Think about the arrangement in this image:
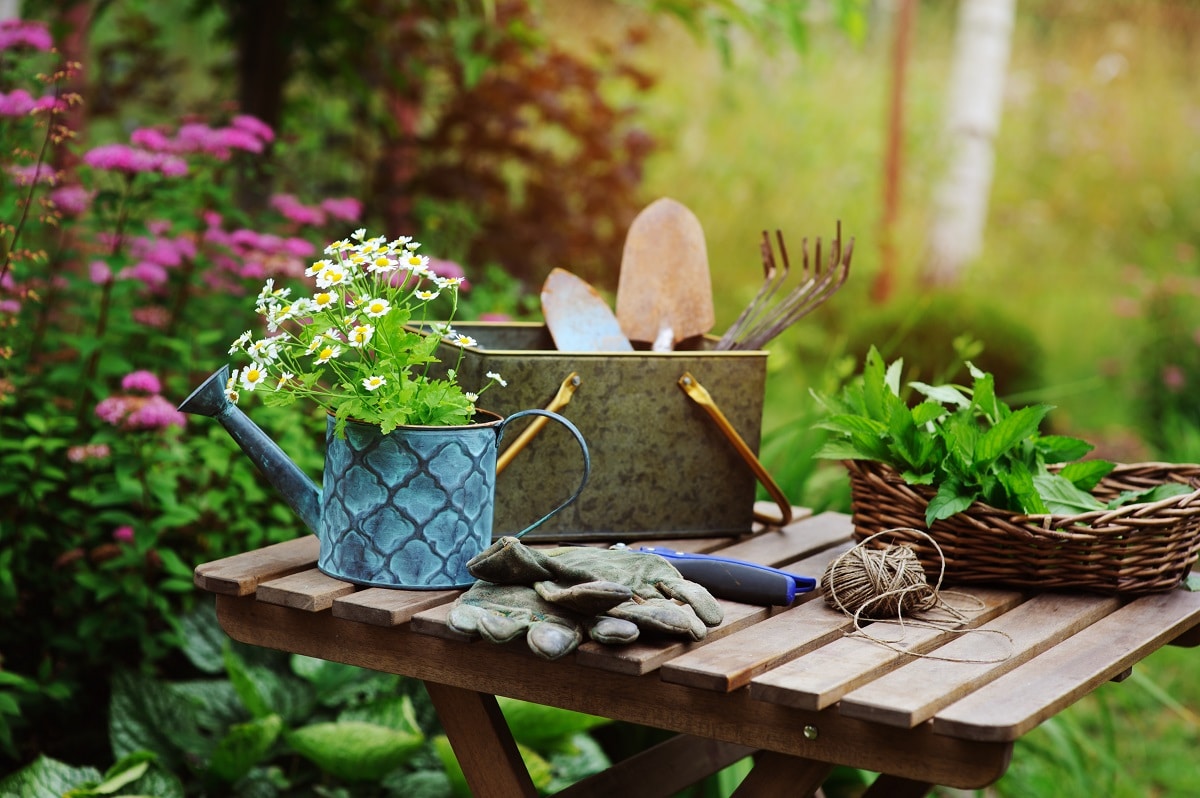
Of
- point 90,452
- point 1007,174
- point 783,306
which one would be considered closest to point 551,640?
Result: point 783,306

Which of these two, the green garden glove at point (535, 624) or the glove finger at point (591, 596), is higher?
the glove finger at point (591, 596)

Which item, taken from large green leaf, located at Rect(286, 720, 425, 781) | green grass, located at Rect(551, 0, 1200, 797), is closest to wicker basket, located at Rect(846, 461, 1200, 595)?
large green leaf, located at Rect(286, 720, 425, 781)

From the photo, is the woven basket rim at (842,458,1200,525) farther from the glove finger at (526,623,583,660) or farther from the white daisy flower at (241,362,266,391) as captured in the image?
the white daisy flower at (241,362,266,391)

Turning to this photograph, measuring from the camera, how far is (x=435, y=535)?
139 centimetres

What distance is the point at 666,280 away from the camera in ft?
6.15

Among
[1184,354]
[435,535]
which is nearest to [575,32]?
[1184,354]

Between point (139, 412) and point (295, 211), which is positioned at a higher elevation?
point (295, 211)

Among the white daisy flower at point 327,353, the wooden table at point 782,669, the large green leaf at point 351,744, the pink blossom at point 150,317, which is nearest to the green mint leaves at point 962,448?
the wooden table at point 782,669

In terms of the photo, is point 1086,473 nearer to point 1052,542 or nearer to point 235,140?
point 1052,542

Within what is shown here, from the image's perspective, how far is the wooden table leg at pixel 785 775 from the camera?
1.27 meters

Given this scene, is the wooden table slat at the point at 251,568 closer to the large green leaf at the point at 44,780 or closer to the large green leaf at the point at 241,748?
the large green leaf at the point at 241,748

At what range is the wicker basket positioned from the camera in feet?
4.75

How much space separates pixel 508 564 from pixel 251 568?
1.13ft

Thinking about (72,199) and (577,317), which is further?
(72,199)
